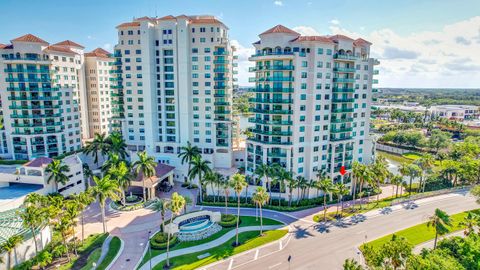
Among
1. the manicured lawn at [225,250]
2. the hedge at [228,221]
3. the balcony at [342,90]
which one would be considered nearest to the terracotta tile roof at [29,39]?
the hedge at [228,221]

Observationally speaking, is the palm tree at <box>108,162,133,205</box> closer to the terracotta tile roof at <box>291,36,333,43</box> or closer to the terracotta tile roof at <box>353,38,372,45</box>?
the terracotta tile roof at <box>291,36,333,43</box>

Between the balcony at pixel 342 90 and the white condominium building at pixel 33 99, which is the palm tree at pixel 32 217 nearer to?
the white condominium building at pixel 33 99

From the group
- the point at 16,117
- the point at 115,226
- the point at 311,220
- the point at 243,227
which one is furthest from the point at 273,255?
the point at 16,117

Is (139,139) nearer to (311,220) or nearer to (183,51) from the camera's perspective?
(183,51)

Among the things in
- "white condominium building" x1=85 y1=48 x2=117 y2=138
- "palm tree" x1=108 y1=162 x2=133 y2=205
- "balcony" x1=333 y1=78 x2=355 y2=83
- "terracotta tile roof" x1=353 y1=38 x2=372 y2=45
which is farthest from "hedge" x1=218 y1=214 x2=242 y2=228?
"white condominium building" x1=85 y1=48 x2=117 y2=138

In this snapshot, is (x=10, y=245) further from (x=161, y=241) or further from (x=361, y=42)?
(x=361, y=42)

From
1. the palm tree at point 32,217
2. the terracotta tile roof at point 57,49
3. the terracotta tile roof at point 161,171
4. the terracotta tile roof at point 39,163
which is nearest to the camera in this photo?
the palm tree at point 32,217
